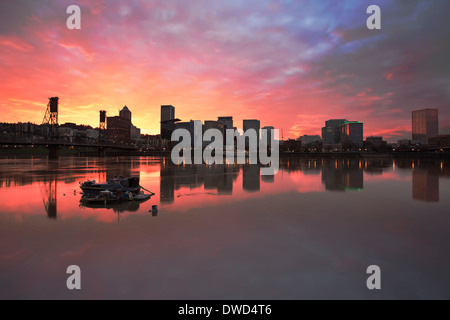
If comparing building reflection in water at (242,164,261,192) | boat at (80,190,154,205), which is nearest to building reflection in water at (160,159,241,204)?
building reflection in water at (242,164,261,192)

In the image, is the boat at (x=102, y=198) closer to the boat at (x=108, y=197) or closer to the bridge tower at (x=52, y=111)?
the boat at (x=108, y=197)

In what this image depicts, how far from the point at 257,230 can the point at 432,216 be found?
541 inches

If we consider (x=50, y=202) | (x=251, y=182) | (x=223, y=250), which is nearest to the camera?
(x=223, y=250)

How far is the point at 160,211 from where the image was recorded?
1777cm

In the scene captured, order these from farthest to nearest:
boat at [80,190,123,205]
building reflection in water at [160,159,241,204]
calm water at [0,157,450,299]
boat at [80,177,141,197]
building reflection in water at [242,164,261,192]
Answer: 1. building reflection in water at [242,164,261,192]
2. building reflection in water at [160,159,241,204]
3. boat at [80,177,141,197]
4. boat at [80,190,123,205]
5. calm water at [0,157,450,299]

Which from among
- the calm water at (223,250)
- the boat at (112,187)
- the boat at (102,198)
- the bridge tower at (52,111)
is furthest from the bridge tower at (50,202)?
the bridge tower at (52,111)

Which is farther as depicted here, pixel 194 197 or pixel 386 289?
pixel 194 197

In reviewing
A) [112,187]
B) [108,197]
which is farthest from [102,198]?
[112,187]

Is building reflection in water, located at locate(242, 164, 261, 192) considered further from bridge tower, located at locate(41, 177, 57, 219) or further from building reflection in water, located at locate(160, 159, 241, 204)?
bridge tower, located at locate(41, 177, 57, 219)

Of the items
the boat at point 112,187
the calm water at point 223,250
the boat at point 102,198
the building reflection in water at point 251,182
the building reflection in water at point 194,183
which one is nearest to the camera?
the calm water at point 223,250

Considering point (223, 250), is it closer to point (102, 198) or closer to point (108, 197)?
point (108, 197)
